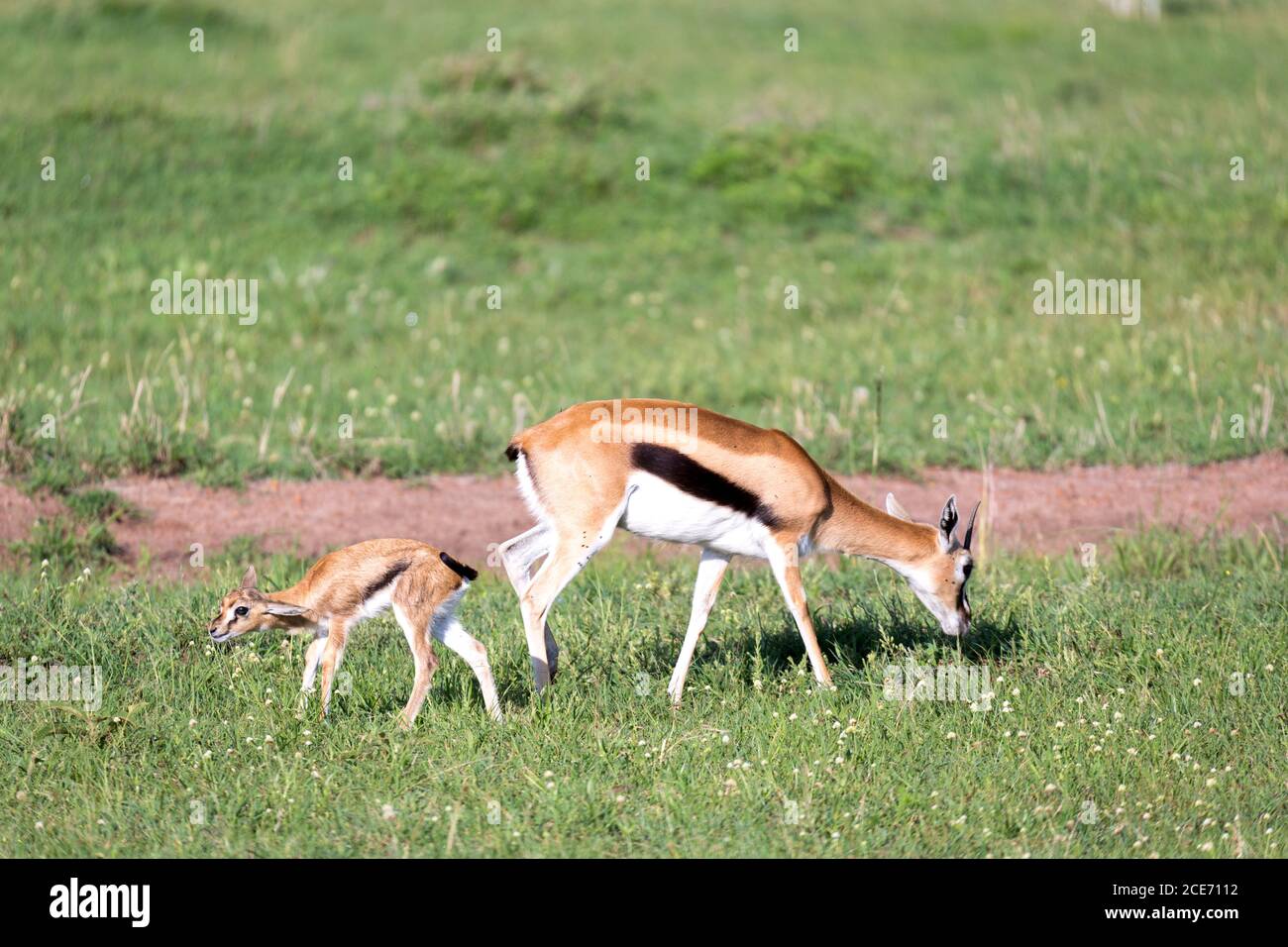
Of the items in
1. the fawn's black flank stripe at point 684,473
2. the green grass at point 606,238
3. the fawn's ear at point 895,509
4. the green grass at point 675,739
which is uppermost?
the green grass at point 606,238

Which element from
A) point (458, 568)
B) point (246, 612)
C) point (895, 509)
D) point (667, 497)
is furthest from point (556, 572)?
point (895, 509)

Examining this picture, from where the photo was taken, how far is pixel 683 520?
23.7ft

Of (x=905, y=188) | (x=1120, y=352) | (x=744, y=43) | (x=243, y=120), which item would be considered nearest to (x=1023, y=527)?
(x=1120, y=352)

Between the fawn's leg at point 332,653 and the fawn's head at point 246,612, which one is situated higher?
the fawn's head at point 246,612

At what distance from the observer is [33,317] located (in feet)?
43.2

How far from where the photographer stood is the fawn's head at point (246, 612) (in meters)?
6.88

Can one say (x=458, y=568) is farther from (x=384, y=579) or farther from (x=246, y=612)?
(x=246, y=612)

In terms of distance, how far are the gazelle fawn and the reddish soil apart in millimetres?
2681

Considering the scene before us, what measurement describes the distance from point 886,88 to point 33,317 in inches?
436

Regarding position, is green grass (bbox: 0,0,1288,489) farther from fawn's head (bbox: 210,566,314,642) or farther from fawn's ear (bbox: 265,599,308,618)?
fawn's ear (bbox: 265,599,308,618)

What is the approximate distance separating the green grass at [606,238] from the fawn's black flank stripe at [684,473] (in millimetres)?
4067

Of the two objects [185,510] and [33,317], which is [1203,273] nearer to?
[185,510]

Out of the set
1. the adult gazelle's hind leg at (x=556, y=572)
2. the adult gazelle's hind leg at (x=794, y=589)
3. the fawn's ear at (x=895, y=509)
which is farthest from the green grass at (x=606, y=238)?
the adult gazelle's hind leg at (x=556, y=572)

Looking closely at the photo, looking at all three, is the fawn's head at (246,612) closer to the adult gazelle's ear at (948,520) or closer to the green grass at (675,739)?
the green grass at (675,739)
